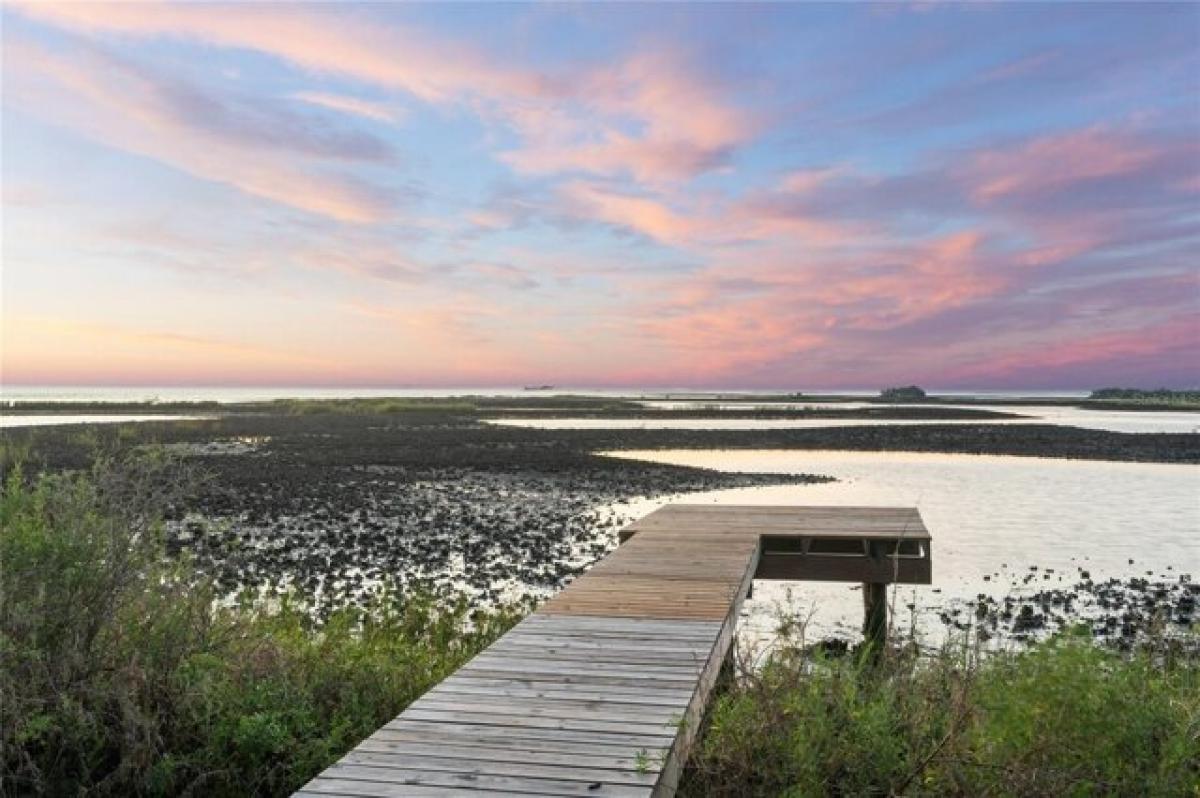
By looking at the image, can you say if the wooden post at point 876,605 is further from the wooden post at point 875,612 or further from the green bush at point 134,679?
the green bush at point 134,679

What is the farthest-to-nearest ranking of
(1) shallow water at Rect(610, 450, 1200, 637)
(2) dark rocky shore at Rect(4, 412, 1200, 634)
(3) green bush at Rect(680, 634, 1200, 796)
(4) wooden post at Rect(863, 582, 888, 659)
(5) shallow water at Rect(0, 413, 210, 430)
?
1. (5) shallow water at Rect(0, 413, 210, 430)
2. (2) dark rocky shore at Rect(4, 412, 1200, 634)
3. (1) shallow water at Rect(610, 450, 1200, 637)
4. (4) wooden post at Rect(863, 582, 888, 659)
5. (3) green bush at Rect(680, 634, 1200, 796)

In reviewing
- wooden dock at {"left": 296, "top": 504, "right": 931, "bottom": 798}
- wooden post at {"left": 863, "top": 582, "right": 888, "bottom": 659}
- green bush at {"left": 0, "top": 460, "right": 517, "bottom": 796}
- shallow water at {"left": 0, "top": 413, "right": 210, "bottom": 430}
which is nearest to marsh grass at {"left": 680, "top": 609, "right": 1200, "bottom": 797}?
wooden dock at {"left": 296, "top": 504, "right": 931, "bottom": 798}

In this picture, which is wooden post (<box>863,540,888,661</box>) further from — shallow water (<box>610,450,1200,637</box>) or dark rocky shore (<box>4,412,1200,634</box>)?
dark rocky shore (<box>4,412,1200,634</box>)

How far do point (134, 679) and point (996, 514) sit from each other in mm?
20992

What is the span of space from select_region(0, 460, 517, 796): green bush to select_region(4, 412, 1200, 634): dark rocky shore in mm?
904

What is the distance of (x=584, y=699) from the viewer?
5469 millimetres

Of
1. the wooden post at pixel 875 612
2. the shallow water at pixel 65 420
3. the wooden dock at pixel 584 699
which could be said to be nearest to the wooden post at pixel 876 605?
the wooden post at pixel 875 612

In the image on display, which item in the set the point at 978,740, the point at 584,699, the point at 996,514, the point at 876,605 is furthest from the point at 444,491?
the point at 978,740

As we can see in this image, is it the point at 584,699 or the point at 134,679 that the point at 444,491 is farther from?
the point at 584,699

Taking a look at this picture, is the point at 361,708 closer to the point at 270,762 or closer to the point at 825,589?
the point at 270,762

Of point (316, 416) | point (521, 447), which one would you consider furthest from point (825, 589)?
point (316, 416)

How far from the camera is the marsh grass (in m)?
5.10

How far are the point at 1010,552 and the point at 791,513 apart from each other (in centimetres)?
643

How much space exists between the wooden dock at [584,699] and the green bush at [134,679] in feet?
5.24
